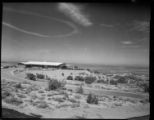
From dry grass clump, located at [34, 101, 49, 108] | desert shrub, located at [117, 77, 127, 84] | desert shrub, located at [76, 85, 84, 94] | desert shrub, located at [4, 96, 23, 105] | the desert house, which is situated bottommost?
dry grass clump, located at [34, 101, 49, 108]

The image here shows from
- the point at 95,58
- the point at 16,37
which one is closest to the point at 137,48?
the point at 95,58

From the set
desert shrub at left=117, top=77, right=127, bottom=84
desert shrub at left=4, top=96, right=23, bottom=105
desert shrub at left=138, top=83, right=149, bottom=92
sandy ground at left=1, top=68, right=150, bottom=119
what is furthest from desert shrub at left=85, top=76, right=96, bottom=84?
desert shrub at left=4, top=96, right=23, bottom=105

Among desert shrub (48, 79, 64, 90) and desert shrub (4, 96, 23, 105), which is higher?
desert shrub (48, 79, 64, 90)

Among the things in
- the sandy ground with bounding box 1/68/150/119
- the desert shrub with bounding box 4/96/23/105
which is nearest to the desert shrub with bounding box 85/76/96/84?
the sandy ground with bounding box 1/68/150/119

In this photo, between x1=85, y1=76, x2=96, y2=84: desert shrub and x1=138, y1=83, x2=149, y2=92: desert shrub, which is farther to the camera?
x1=85, y1=76, x2=96, y2=84: desert shrub

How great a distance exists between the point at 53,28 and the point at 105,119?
1.81 m

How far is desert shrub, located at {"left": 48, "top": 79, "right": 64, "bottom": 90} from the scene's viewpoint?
2500mm

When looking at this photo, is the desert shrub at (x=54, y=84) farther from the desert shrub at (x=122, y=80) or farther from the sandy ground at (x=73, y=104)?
the desert shrub at (x=122, y=80)

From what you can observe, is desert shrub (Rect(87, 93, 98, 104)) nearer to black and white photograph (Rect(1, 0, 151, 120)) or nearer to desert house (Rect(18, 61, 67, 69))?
black and white photograph (Rect(1, 0, 151, 120))

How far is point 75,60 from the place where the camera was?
249cm

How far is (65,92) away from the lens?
2512 millimetres

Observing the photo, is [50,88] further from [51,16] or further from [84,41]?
[51,16]

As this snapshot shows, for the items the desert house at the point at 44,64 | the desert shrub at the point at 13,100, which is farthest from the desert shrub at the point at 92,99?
the desert shrub at the point at 13,100

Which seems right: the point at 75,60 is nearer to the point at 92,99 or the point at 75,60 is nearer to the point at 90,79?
the point at 90,79
